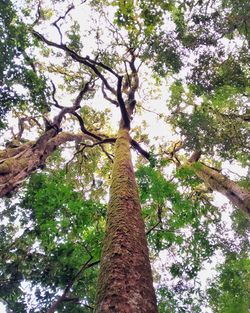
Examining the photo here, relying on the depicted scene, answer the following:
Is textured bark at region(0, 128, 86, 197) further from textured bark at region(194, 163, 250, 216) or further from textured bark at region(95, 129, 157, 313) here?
textured bark at region(194, 163, 250, 216)

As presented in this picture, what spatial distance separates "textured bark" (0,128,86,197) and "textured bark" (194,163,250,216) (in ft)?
13.7

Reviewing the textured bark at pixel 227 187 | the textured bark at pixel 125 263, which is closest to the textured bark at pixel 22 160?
the textured bark at pixel 125 263

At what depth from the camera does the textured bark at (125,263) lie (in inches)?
103

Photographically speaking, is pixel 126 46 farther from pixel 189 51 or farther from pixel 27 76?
pixel 27 76

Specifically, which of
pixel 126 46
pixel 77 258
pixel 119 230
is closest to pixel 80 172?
pixel 126 46

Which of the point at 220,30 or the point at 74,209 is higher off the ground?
the point at 220,30

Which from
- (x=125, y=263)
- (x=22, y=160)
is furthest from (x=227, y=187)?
(x=125, y=263)

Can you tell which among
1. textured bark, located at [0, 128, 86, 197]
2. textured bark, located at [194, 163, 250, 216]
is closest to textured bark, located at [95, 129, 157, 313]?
textured bark, located at [0, 128, 86, 197]

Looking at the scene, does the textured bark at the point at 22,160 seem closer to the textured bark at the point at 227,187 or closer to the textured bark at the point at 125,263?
the textured bark at the point at 125,263

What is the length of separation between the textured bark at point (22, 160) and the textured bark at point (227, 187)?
4170mm

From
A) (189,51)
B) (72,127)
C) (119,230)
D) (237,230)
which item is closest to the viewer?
(119,230)

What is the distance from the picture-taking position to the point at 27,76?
7.48 metres

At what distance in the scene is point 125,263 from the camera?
323cm

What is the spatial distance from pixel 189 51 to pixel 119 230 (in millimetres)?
7024
